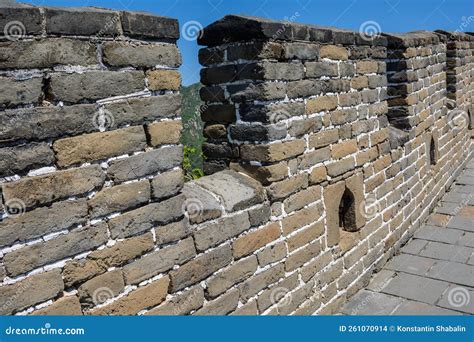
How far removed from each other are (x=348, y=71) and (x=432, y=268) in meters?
1.91

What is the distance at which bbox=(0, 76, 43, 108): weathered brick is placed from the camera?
156 cm

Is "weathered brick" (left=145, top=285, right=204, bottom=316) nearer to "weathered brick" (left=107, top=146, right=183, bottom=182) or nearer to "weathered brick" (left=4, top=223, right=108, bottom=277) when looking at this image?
"weathered brick" (left=4, top=223, right=108, bottom=277)

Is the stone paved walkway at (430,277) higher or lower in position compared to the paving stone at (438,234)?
lower

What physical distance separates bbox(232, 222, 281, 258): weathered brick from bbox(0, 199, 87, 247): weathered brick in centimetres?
100

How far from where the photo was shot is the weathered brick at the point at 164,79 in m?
2.02

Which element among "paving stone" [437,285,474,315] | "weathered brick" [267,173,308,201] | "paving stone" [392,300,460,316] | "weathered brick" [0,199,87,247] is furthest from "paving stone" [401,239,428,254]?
Result: "weathered brick" [0,199,87,247]

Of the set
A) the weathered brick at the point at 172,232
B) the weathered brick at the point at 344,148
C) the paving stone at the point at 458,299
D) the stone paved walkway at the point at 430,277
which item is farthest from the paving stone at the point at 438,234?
the weathered brick at the point at 172,232

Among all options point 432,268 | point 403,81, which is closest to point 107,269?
point 432,268

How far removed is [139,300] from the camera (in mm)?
1987

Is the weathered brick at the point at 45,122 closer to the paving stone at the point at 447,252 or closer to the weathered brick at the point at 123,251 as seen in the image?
the weathered brick at the point at 123,251

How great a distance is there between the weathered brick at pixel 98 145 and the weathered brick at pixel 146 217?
0.29 meters

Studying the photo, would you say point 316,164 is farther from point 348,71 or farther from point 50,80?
point 50,80

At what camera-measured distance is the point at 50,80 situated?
5.49 feet

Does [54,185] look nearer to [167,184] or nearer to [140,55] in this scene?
[167,184]
